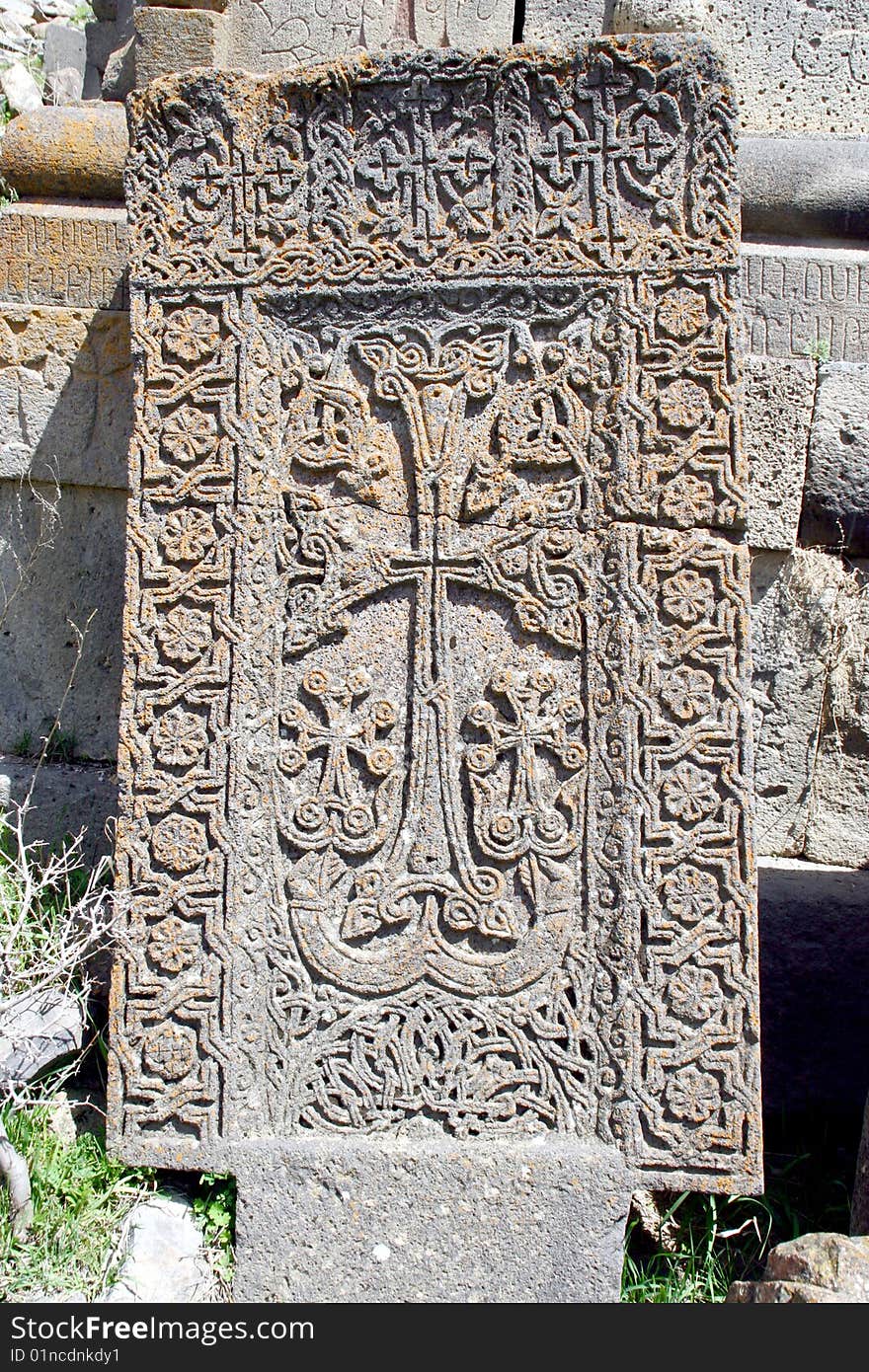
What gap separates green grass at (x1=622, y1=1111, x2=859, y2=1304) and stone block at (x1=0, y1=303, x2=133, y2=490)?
233 cm

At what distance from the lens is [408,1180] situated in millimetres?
2314

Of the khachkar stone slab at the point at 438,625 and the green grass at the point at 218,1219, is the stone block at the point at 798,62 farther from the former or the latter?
the green grass at the point at 218,1219

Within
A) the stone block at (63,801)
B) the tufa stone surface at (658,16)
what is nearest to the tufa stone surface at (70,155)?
the tufa stone surface at (658,16)

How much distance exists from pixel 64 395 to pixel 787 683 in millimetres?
2163

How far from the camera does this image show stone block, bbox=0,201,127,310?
10.3 ft

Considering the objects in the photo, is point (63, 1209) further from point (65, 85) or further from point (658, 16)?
point (65, 85)

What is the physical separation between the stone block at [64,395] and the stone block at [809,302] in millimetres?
1720

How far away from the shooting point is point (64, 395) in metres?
3.17

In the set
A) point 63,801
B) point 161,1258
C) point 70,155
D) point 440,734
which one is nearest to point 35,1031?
point 161,1258

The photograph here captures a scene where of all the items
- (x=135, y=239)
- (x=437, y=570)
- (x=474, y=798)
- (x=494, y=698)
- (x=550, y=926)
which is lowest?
(x=550, y=926)

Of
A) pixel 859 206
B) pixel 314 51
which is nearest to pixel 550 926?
pixel 859 206

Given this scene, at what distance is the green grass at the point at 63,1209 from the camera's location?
2.20 metres
